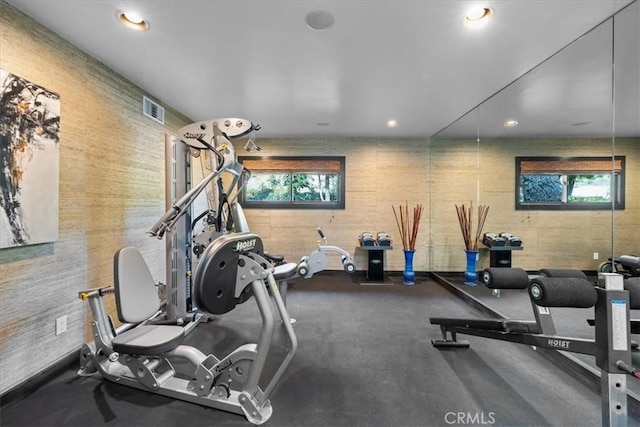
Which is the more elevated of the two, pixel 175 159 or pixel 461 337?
pixel 175 159

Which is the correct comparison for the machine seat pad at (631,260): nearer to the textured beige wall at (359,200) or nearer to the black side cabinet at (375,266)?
the black side cabinet at (375,266)

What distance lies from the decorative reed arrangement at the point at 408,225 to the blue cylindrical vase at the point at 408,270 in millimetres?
114

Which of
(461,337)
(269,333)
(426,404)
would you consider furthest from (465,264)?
(269,333)

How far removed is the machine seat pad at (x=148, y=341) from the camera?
1715 millimetres

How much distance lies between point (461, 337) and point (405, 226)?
96.9 inches

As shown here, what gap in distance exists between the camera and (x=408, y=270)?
4641 mm

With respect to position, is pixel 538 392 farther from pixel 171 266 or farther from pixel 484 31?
pixel 171 266

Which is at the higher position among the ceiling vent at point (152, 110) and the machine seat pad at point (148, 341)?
the ceiling vent at point (152, 110)

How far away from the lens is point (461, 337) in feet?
8.90

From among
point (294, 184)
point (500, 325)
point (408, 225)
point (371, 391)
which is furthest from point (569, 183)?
point (294, 184)

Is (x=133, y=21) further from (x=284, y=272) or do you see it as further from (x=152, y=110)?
(x=284, y=272)

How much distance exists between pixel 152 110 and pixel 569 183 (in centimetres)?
465

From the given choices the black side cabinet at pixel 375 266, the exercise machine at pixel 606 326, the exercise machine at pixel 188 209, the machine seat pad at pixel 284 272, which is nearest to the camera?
the exercise machine at pixel 606 326

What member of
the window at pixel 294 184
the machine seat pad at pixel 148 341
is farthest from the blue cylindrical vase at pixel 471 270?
the machine seat pad at pixel 148 341
